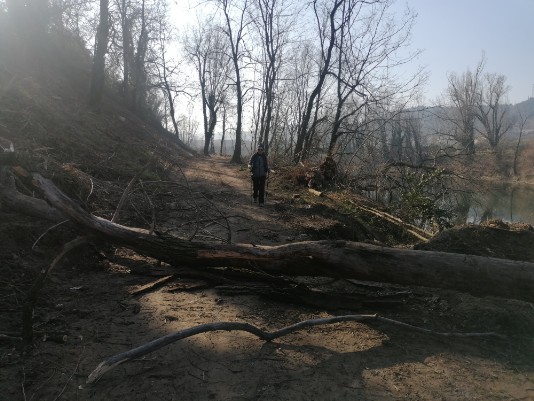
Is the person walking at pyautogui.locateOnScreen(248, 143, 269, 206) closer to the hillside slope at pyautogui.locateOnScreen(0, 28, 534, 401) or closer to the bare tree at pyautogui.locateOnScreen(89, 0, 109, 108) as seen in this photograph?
the hillside slope at pyautogui.locateOnScreen(0, 28, 534, 401)

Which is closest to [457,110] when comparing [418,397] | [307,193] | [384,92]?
[384,92]

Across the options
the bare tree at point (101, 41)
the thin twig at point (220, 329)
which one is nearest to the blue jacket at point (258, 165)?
the thin twig at point (220, 329)

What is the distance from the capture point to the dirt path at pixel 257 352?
298cm

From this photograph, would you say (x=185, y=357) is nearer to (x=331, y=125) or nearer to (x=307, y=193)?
(x=307, y=193)

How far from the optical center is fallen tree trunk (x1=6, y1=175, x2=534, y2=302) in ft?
12.7

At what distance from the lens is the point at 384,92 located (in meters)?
17.3

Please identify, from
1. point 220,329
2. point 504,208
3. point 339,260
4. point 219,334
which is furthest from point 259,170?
point 504,208

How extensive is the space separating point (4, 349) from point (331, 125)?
16792 mm

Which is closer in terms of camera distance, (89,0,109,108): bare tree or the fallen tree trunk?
the fallen tree trunk

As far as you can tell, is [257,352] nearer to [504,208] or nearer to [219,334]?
[219,334]

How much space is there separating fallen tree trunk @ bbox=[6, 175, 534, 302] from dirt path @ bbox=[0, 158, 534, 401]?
37cm

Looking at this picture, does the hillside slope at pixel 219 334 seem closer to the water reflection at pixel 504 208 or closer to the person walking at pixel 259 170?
the person walking at pixel 259 170

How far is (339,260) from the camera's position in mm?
4277

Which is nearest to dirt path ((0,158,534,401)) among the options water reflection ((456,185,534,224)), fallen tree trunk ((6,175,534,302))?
fallen tree trunk ((6,175,534,302))
